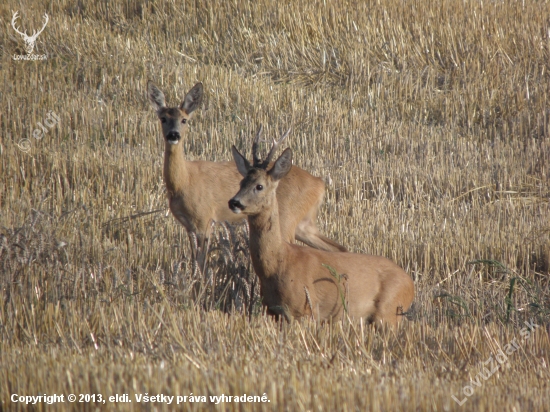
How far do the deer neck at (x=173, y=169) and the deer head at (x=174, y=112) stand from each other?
86 millimetres

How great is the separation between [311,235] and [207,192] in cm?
124

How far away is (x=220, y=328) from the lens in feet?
17.1

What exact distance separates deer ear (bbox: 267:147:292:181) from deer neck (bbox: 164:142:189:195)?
2.06 m

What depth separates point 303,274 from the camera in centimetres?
596

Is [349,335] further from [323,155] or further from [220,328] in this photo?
[323,155]

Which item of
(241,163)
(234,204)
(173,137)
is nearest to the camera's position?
(234,204)

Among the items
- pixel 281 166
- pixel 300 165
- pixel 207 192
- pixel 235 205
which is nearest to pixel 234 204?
pixel 235 205

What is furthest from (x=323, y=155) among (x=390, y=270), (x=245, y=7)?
(x=245, y=7)

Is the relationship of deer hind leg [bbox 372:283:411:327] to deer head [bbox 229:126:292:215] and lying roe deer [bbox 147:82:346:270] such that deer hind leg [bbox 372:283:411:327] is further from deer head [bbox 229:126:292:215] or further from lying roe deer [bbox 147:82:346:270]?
lying roe deer [bbox 147:82:346:270]

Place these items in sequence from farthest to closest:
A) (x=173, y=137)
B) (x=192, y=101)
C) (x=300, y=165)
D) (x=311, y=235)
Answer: (x=300, y=165)
(x=192, y=101)
(x=311, y=235)
(x=173, y=137)

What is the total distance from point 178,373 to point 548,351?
107 inches

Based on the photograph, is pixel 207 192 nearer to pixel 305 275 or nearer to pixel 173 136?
pixel 173 136

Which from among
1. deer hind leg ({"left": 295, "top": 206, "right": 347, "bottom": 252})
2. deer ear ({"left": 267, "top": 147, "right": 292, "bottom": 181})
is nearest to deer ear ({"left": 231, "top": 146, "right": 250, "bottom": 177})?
deer ear ({"left": 267, "top": 147, "right": 292, "bottom": 181})

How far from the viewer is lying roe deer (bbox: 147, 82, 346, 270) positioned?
7840 millimetres
